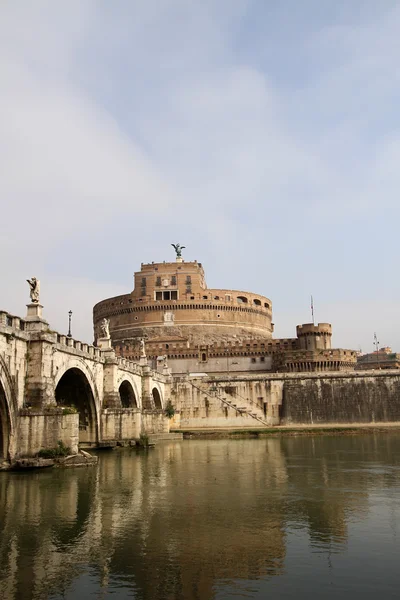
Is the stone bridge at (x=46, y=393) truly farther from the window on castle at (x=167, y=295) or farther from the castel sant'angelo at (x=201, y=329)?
the window on castle at (x=167, y=295)

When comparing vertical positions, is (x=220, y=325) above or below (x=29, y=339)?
above

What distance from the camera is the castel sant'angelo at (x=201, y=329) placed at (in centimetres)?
8781

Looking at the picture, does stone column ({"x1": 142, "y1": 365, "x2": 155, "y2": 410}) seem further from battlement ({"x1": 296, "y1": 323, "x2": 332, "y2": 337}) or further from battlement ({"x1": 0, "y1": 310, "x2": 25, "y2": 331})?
battlement ({"x1": 296, "y1": 323, "x2": 332, "y2": 337})

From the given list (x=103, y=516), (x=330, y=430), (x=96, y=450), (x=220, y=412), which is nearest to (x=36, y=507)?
(x=103, y=516)

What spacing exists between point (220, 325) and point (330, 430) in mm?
49078

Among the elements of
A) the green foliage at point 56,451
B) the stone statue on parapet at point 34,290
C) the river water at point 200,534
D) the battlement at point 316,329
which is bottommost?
the river water at point 200,534

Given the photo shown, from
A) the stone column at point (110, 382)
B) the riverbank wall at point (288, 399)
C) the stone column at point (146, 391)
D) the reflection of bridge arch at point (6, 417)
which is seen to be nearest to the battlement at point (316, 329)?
the riverbank wall at point (288, 399)

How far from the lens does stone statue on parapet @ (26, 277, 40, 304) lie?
93.6 feet

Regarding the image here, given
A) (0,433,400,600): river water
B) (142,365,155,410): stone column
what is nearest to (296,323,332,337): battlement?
(142,365,155,410): stone column

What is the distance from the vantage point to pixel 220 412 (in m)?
70.1

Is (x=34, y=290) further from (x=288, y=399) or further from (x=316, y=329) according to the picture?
(x=316, y=329)

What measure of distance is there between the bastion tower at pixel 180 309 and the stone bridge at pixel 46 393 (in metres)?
61.2

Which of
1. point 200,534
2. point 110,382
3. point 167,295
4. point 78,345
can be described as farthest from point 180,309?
point 200,534

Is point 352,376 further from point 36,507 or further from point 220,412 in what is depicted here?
point 36,507
